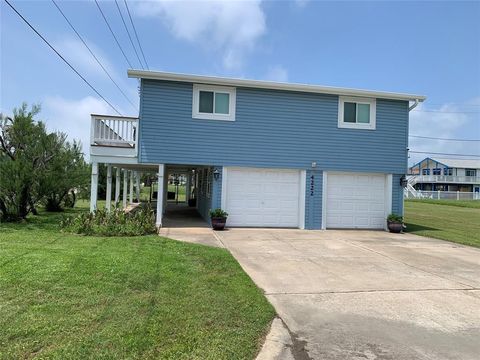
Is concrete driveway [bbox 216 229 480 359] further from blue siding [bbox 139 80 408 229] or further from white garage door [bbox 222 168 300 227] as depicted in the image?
blue siding [bbox 139 80 408 229]

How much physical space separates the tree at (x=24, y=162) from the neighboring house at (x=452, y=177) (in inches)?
2253

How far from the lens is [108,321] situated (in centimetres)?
416

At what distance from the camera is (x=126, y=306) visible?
4.65 metres

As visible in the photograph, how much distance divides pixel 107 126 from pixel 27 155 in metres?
Answer: 2.65

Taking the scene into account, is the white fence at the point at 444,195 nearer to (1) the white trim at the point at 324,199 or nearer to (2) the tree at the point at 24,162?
(1) the white trim at the point at 324,199

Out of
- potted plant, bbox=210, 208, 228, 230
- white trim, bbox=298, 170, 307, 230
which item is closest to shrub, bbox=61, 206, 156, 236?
potted plant, bbox=210, 208, 228, 230

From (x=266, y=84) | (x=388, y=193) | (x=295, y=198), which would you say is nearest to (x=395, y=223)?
(x=388, y=193)

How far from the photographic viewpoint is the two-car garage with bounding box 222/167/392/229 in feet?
45.5

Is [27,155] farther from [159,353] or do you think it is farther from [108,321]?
[159,353]

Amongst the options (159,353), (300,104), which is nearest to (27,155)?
(300,104)

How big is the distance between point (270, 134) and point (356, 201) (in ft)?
13.6

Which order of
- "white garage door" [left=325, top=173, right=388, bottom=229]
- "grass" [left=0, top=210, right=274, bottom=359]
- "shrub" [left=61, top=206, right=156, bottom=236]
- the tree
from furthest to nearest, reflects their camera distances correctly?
"white garage door" [left=325, top=173, right=388, bottom=229], the tree, "shrub" [left=61, top=206, right=156, bottom=236], "grass" [left=0, top=210, right=274, bottom=359]

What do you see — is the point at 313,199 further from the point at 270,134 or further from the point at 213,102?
the point at 213,102

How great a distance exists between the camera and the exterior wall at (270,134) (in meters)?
13.1
